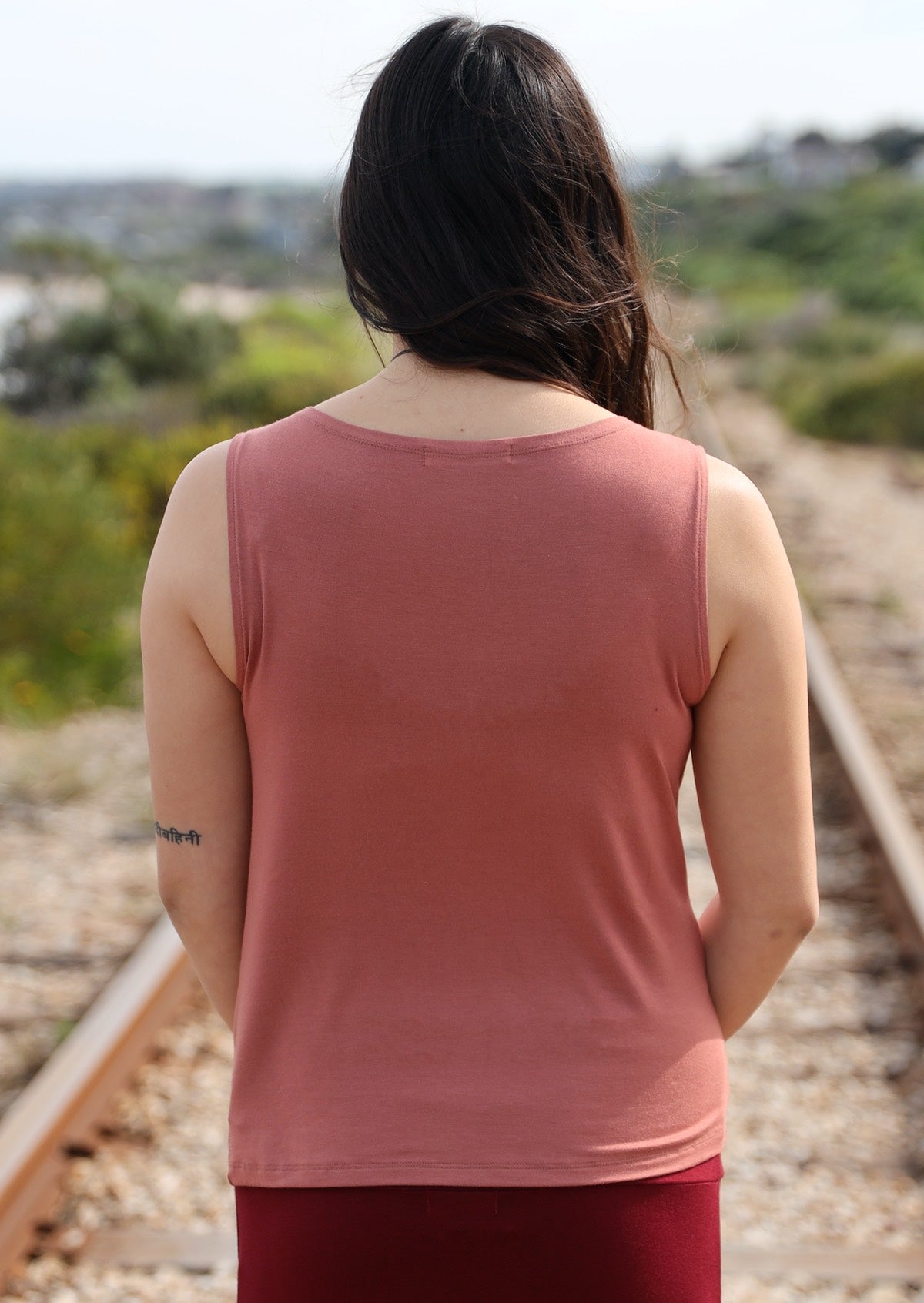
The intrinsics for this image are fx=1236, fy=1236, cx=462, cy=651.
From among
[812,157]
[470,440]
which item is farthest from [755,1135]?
[812,157]

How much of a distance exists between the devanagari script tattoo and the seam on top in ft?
1.77

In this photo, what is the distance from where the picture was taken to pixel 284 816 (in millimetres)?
1308

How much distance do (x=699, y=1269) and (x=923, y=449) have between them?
49.4 feet

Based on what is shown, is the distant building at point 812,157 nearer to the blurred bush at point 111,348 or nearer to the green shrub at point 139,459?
the blurred bush at point 111,348

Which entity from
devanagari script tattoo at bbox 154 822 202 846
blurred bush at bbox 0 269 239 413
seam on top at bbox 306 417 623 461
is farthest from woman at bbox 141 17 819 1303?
blurred bush at bbox 0 269 239 413

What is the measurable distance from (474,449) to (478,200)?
272mm

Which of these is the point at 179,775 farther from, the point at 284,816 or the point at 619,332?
the point at 619,332

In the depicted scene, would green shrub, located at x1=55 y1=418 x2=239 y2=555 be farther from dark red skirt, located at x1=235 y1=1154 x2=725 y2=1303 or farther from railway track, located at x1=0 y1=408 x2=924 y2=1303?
dark red skirt, located at x1=235 y1=1154 x2=725 y2=1303

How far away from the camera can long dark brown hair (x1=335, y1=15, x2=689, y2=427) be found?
126 centimetres

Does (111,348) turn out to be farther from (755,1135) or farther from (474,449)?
(474,449)

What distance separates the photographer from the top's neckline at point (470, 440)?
1202 millimetres

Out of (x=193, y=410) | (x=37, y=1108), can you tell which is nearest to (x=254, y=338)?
(x=193, y=410)

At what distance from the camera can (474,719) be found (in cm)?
122

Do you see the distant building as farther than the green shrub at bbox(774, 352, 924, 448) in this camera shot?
Yes
